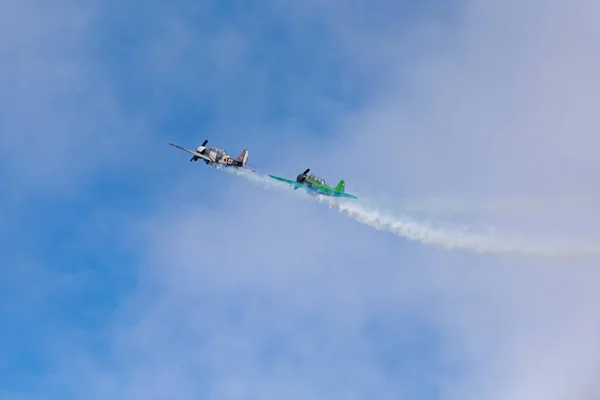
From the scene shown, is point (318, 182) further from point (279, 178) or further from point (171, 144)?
point (171, 144)

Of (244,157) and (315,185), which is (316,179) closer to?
(315,185)

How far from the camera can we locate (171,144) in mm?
110688

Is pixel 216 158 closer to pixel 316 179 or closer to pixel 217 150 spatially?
pixel 217 150

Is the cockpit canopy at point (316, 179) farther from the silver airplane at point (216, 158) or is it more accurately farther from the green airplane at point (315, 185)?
the silver airplane at point (216, 158)

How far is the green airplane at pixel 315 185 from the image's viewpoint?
389ft

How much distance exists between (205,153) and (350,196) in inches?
1155

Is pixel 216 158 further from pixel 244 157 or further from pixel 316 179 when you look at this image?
pixel 316 179

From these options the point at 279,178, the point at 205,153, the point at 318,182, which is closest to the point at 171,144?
the point at 205,153

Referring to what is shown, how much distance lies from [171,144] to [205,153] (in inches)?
448

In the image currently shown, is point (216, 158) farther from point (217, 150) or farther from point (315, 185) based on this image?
point (315, 185)

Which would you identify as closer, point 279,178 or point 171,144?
point 171,144

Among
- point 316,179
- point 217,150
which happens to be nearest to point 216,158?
point 217,150

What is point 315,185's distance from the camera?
4700 inches

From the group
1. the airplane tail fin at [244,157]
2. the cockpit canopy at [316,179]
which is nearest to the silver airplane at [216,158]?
the airplane tail fin at [244,157]
